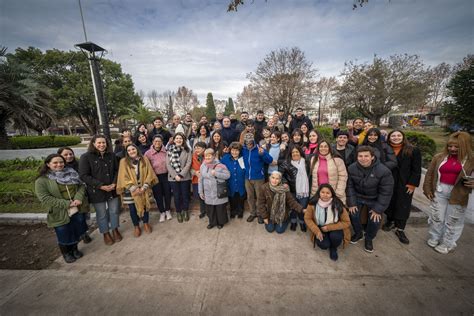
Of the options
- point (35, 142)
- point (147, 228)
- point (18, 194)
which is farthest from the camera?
point (35, 142)

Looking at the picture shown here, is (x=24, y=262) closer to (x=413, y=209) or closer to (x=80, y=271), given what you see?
(x=80, y=271)

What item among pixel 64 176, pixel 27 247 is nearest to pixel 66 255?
pixel 27 247

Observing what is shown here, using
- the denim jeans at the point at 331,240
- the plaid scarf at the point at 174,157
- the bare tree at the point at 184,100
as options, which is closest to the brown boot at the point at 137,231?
the plaid scarf at the point at 174,157

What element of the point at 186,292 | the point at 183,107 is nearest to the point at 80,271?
the point at 186,292

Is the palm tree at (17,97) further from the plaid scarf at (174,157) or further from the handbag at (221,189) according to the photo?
the handbag at (221,189)

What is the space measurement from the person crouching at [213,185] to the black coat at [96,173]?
169 cm

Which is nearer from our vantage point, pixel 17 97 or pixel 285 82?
pixel 17 97

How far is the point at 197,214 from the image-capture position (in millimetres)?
4547

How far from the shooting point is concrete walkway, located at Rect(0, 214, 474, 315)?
89.7 inches

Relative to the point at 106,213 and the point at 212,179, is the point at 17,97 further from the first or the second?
the point at 212,179

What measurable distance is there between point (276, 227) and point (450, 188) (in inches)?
114

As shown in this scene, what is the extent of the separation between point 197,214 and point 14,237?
3.82 meters

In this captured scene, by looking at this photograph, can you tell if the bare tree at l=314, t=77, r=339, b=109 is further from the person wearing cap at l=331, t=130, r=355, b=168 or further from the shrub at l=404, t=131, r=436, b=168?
the person wearing cap at l=331, t=130, r=355, b=168

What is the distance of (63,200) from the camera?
9.64 ft
